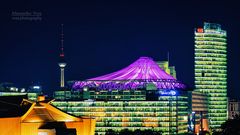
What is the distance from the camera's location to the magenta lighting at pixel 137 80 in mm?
183875

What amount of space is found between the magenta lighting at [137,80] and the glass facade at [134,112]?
7.32 m

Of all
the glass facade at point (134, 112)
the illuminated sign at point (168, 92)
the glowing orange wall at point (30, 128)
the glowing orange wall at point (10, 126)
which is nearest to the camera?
the glowing orange wall at point (10, 126)

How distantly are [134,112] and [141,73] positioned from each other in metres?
22.4

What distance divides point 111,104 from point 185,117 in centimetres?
1864

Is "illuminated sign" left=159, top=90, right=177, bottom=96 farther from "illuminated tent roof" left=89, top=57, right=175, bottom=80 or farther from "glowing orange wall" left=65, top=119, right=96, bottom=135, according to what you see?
"glowing orange wall" left=65, top=119, right=96, bottom=135

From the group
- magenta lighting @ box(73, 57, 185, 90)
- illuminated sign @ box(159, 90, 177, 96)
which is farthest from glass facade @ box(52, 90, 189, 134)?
magenta lighting @ box(73, 57, 185, 90)

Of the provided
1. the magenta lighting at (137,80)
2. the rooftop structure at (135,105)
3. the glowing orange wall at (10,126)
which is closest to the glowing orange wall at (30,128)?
the glowing orange wall at (10,126)

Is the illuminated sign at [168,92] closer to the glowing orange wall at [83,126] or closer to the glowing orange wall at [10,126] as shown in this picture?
the glowing orange wall at [83,126]

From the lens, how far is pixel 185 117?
18075cm

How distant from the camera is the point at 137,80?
186250 millimetres

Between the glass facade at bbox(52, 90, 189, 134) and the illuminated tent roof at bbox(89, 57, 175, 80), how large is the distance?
1442 cm

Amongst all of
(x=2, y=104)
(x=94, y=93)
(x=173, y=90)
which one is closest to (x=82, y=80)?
(x=94, y=93)

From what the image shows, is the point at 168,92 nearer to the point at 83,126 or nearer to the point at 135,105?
the point at 135,105

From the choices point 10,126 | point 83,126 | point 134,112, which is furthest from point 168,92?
point 10,126
